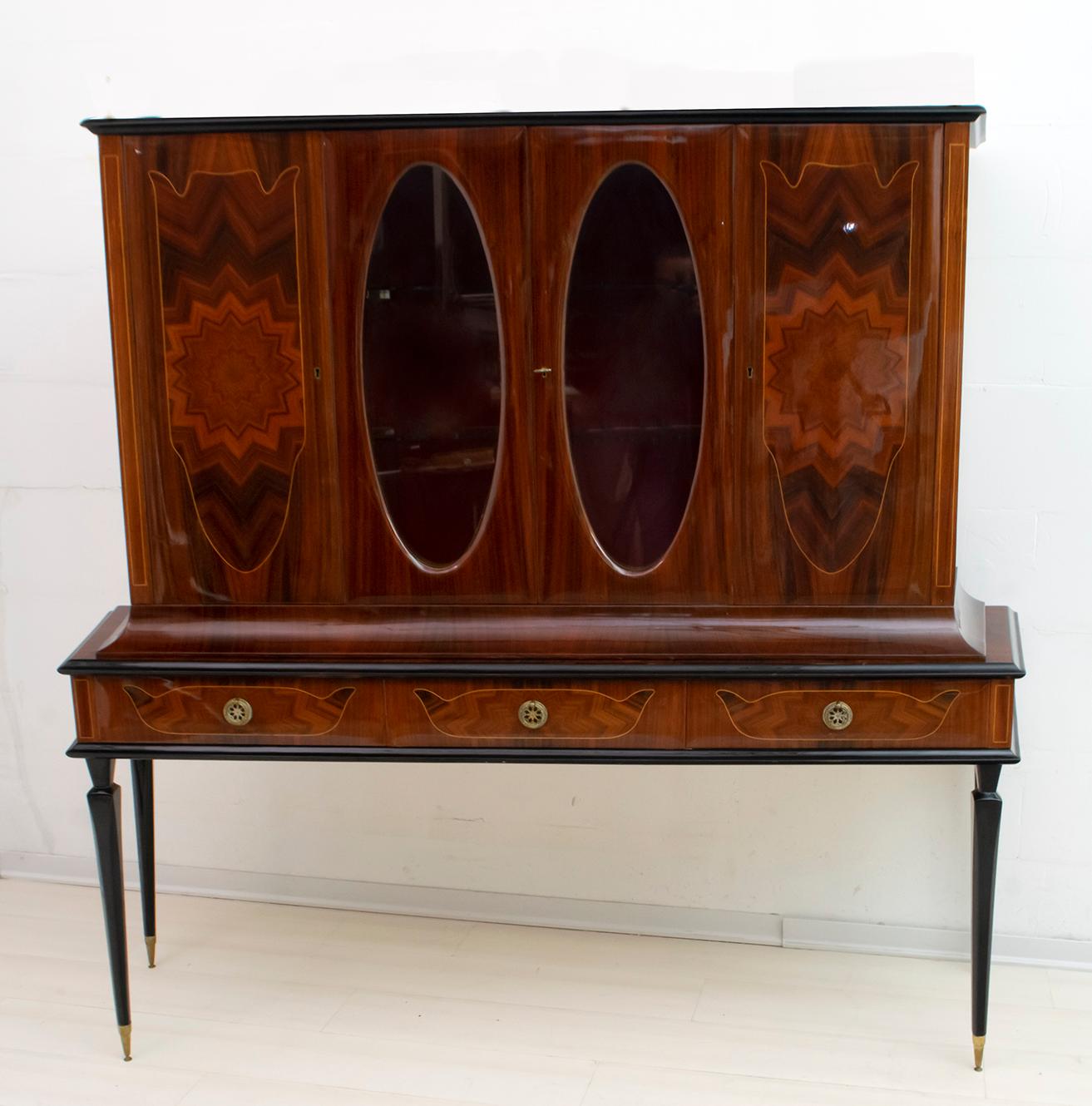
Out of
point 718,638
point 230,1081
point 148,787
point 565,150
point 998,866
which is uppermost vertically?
point 565,150

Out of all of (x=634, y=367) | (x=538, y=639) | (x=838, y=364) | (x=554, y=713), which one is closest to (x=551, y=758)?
(x=554, y=713)

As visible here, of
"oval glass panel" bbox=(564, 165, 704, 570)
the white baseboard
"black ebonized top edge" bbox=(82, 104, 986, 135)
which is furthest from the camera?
the white baseboard

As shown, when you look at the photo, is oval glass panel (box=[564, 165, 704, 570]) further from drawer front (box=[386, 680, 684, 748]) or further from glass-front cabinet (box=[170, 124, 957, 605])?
drawer front (box=[386, 680, 684, 748])

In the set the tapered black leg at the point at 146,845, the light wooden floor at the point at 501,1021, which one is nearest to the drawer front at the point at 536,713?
the light wooden floor at the point at 501,1021

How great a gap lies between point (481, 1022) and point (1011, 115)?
6.94 feet

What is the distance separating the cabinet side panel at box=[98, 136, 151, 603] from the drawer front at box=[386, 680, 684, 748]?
0.54 metres

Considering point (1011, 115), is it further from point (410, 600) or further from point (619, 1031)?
point (619, 1031)

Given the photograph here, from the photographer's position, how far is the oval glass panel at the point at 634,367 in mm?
2201

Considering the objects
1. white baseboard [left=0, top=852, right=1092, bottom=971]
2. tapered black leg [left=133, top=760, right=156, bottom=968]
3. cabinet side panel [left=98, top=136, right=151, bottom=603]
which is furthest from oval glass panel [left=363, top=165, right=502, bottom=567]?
white baseboard [left=0, top=852, right=1092, bottom=971]

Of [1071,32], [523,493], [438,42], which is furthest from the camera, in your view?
[438,42]

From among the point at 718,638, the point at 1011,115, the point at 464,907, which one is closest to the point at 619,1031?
the point at 464,907

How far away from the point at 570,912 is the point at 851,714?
108cm

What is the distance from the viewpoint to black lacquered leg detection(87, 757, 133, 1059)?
2.39 m

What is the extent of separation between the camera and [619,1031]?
254 cm
